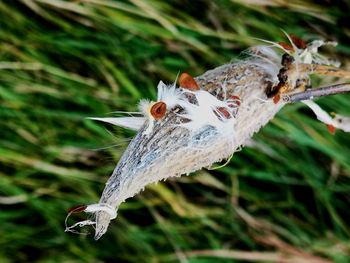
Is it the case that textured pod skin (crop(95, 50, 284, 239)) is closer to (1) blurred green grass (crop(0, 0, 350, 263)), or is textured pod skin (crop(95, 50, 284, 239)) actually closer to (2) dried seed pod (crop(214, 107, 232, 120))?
(2) dried seed pod (crop(214, 107, 232, 120))

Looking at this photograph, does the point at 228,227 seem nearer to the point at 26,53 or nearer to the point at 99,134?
the point at 99,134

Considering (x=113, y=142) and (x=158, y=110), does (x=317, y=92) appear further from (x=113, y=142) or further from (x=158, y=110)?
(x=113, y=142)

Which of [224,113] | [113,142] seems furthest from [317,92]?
[113,142]

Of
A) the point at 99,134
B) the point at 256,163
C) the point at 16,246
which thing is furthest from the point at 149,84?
the point at 16,246

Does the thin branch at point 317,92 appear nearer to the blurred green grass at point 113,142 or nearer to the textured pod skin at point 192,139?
the textured pod skin at point 192,139

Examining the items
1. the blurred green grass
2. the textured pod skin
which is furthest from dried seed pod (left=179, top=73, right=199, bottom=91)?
the blurred green grass

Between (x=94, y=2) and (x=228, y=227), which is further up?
(x=94, y=2)
